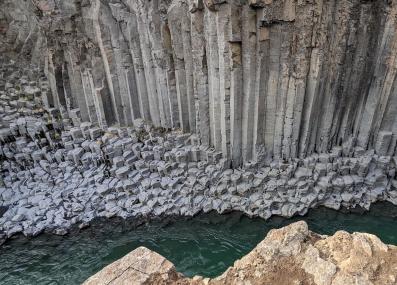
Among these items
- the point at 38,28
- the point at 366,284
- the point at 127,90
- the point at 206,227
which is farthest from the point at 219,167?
the point at 38,28

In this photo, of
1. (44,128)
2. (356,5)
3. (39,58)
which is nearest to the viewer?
(356,5)

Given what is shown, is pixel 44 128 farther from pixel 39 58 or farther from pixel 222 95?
pixel 222 95

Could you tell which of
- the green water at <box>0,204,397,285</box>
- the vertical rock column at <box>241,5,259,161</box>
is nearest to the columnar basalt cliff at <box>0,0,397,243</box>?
the vertical rock column at <box>241,5,259,161</box>

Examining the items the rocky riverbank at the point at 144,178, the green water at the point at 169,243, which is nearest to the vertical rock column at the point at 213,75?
the rocky riverbank at the point at 144,178

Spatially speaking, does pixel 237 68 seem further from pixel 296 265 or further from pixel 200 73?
pixel 296 265

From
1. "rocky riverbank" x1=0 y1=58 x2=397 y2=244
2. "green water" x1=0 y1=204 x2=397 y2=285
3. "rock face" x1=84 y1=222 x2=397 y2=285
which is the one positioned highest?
"rock face" x1=84 y1=222 x2=397 y2=285

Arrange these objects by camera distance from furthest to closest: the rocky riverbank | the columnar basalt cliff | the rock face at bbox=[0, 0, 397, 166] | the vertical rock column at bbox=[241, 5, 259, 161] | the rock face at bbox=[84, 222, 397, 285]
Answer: the rocky riverbank → the columnar basalt cliff → the rock face at bbox=[0, 0, 397, 166] → the vertical rock column at bbox=[241, 5, 259, 161] → the rock face at bbox=[84, 222, 397, 285]

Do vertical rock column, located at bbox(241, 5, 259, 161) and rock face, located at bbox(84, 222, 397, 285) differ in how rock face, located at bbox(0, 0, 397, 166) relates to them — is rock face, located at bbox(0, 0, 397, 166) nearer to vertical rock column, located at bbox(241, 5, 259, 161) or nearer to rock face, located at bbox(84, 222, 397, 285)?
vertical rock column, located at bbox(241, 5, 259, 161)
